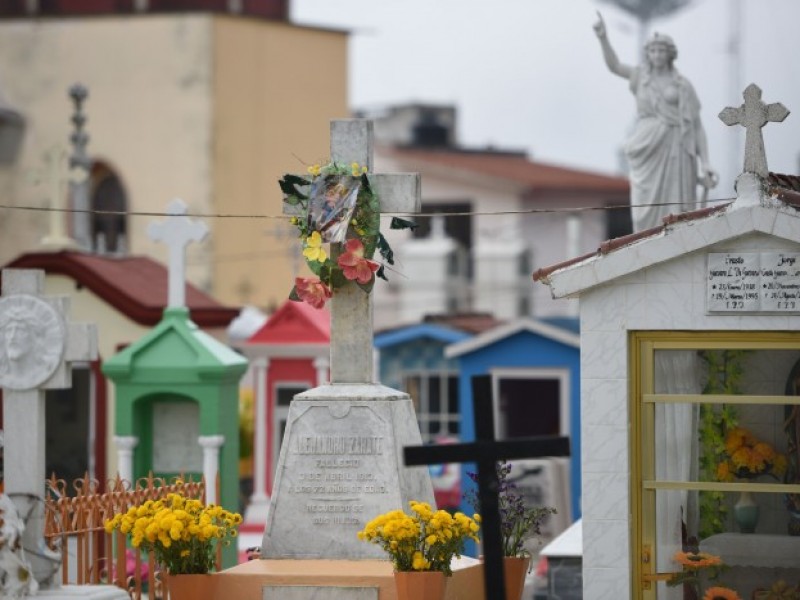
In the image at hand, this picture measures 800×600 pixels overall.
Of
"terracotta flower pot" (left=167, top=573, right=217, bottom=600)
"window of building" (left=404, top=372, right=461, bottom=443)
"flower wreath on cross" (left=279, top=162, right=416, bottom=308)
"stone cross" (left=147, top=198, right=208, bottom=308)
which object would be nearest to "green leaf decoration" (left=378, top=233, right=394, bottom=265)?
"flower wreath on cross" (left=279, top=162, right=416, bottom=308)

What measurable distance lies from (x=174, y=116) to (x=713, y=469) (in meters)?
31.2

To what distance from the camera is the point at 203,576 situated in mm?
14344

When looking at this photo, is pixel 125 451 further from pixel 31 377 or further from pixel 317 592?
pixel 31 377

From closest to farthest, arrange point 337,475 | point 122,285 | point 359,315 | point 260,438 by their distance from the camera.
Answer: point 337,475 < point 359,315 < point 122,285 < point 260,438

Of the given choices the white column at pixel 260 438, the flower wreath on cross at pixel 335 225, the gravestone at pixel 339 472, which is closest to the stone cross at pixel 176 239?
the white column at pixel 260 438

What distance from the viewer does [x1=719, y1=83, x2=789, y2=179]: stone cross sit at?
1449cm

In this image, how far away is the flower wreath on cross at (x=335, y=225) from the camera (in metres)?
15.7

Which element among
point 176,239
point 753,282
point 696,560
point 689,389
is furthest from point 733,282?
point 176,239

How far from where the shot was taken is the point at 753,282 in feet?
46.7

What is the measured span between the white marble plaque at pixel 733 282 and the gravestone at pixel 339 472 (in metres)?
2.55

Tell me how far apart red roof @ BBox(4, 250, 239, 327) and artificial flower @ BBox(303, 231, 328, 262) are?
7466mm

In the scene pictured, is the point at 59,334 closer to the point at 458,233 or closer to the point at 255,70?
the point at 255,70

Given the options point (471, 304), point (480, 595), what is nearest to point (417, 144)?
point (471, 304)

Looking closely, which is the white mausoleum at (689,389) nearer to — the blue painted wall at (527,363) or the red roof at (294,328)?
the red roof at (294,328)
